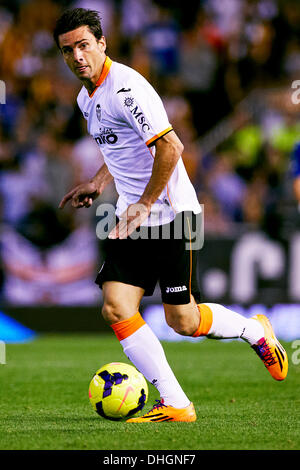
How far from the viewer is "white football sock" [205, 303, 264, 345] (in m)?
5.67

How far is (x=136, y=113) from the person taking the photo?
514 centimetres

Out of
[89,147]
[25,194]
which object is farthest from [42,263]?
[89,147]

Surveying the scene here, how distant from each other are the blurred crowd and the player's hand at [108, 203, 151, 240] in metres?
6.31

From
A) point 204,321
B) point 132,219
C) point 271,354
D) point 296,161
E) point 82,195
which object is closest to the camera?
point 132,219

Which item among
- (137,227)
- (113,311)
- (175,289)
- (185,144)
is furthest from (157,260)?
(185,144)

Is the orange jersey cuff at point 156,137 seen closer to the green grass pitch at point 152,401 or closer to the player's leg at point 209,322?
the player's leg at point 209,322

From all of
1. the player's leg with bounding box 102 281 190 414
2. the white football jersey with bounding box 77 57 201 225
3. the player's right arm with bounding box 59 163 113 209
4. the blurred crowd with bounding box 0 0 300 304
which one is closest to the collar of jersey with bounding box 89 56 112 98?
the white football jersey with bounding box 77 57 201 225

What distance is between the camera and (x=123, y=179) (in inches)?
218

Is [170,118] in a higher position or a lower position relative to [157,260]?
lower

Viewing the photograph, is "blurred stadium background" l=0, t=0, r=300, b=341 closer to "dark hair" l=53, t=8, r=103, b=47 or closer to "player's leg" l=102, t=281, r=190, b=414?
"player's leg" l=102, t=281, r=190, b=414

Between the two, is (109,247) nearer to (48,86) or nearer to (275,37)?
(48,86)

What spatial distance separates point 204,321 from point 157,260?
20.2 inches

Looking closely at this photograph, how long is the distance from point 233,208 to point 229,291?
1.53 m

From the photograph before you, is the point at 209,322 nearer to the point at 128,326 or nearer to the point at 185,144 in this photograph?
the point at 128,326
